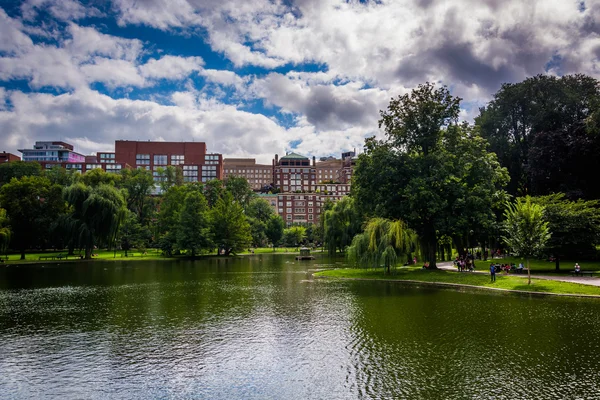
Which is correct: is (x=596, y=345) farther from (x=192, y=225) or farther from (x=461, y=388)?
(x=192, y=225)

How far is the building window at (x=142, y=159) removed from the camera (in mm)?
162500

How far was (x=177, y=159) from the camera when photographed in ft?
545

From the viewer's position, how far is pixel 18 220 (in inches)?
2721

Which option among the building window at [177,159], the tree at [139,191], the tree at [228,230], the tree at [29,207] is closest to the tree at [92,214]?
the tree at [29,207]

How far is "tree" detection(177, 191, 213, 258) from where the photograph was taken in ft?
262

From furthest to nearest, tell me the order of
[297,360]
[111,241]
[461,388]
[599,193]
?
[111,241]
[599,193]
[297,360]
[461,388]

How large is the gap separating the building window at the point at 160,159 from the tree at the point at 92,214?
99.1 metres

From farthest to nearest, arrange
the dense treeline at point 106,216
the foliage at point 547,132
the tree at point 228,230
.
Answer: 1. the tree at point 228,230
2. the dense treeline at point 106,216
3. the foliage at point 547,132

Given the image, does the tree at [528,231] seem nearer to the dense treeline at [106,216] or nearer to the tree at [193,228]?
the dense treeline at [106,216]

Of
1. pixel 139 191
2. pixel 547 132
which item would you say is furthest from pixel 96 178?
pixel 547 132

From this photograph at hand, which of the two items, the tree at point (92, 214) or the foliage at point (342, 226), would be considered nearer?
the foliage at point (342, 226)

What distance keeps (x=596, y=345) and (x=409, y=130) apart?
2865 centimetres

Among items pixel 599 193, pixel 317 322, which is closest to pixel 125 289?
pixel 317 322

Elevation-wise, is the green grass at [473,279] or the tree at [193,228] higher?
the tree at [193,228]
